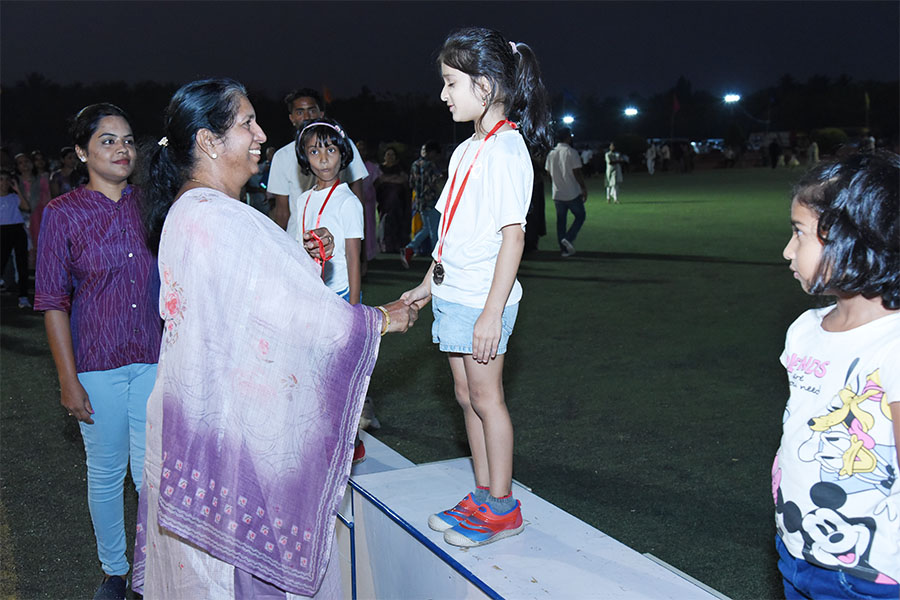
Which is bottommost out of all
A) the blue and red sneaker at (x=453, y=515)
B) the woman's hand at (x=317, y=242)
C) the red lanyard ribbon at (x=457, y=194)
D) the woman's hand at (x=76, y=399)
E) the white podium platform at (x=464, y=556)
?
the white podium platform at (x=464, y=556)

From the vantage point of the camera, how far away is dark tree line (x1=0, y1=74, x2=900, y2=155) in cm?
4622

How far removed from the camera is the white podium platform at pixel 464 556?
7.84 feet

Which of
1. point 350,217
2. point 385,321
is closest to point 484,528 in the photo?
point 385,321

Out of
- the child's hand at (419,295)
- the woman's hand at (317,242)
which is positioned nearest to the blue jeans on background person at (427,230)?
the woman's hand at (317,242)

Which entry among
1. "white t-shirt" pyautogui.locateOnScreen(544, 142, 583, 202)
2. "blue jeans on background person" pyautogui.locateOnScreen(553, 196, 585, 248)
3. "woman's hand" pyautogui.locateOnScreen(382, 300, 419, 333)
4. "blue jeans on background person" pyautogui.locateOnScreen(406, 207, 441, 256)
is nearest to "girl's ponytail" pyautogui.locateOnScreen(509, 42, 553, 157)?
"woman's hand" pyautogui.locateOnScreen(382, 300, 419, 333)

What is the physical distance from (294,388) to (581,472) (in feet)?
8.01

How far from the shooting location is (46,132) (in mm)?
47094

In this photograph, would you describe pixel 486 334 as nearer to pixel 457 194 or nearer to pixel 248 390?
pixel 457 194

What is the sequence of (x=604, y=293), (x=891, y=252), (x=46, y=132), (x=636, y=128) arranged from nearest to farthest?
1. (x=891, y=252)
2. (x=604, y=293)
3. (x=46, y=132)
4. (x=636, y=128)

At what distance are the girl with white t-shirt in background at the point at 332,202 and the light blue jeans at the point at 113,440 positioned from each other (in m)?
1.12

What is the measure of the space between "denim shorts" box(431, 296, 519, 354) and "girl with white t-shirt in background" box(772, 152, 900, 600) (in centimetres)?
97

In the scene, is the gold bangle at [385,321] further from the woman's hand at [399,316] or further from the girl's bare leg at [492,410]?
the girl's bare leg at [492,410]

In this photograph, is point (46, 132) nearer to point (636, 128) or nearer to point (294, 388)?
point (294, 388)

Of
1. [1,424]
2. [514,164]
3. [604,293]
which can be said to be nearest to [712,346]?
[604,293]
